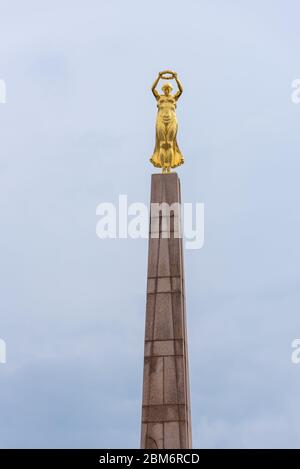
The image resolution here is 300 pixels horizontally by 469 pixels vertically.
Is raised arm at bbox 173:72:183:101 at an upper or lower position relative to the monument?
upper

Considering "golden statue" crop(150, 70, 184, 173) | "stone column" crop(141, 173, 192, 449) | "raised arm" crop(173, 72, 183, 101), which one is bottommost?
"stone column" crop(141, 173, 192, 449)

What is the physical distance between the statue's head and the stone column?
270 cm

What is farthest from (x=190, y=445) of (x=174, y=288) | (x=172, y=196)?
(x=172, y=196)

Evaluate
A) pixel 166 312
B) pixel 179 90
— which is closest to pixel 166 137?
pixel 179 90

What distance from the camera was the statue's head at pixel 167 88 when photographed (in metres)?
40.8

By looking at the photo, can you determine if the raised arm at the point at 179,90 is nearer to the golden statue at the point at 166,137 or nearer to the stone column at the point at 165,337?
the golden statue at the point at 166,137

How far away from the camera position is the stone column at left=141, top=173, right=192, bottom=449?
122ft

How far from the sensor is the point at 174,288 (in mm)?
38562

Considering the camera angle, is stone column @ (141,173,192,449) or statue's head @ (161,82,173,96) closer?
stone column @ (141,173,192,449)

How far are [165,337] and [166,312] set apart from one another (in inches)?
29.2

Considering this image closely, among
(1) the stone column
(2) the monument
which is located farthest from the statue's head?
(1) the stone column

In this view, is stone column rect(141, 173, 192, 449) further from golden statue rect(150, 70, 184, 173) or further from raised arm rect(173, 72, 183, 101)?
raised arm rect(173, 72, 183, 101)

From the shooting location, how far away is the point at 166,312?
38375mm

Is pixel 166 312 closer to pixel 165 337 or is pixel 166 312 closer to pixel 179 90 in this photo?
pixel 165 337
